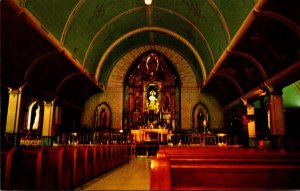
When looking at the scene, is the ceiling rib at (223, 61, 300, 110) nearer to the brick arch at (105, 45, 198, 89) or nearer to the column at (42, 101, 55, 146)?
the brick arch at (105, 45, 198, 89)

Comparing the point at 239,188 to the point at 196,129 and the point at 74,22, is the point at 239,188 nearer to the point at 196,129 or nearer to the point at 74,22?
the point at 74,22

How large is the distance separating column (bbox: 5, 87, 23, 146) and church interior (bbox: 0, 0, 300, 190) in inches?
1.7

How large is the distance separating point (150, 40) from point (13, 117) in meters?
11.6

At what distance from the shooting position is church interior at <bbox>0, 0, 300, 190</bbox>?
11.5ft

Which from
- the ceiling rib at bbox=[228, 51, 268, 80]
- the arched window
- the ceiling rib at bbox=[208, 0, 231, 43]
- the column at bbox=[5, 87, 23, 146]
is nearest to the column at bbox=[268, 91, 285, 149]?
the ceiling rib at bbox=[228, 51, 268, 80]

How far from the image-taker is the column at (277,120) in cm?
889

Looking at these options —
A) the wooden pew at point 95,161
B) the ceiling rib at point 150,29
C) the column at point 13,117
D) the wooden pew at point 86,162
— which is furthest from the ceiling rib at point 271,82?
the column at point 13,117

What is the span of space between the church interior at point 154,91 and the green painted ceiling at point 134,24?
2.9 inches

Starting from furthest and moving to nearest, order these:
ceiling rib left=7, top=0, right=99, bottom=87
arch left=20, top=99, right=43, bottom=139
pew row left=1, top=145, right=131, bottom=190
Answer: arch left=20, top=99, right=43, bottom=139
ceiling rib left=7, top=0, right=99, bottom=87
pew row left=1, top=145, right=131, bottom=190

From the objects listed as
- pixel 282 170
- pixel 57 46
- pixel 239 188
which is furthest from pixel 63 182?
pixel 57 46

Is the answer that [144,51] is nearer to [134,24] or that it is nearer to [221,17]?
[134,24]

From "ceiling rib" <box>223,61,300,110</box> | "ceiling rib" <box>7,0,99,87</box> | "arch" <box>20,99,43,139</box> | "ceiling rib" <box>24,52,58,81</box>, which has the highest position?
"ceiling rib" <box>7,0,99,87</box>

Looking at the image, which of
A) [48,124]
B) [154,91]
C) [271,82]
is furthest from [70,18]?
[154,91]

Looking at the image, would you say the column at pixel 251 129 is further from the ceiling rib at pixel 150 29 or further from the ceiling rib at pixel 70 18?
the ceiling rib at pixel 70 18
